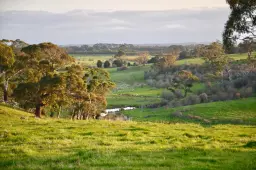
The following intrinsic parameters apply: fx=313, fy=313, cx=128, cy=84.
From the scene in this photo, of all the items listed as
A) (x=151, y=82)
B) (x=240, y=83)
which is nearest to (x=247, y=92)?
(x=240, y=83)

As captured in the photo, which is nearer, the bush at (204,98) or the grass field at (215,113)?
the grass field at (215,113)

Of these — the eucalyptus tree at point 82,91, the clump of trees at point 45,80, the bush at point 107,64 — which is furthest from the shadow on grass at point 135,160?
the bush at point 107,64

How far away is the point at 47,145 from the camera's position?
14938 millimetres

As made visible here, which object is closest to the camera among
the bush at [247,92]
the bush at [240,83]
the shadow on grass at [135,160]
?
the shadow on grass at [135,160]

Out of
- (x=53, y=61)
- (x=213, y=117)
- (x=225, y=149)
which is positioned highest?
(x=53, y=61)

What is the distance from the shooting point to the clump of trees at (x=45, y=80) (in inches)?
1436

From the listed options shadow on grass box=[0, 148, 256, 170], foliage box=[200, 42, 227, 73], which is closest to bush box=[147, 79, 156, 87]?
foliage box=[200, 42, 227, 73]

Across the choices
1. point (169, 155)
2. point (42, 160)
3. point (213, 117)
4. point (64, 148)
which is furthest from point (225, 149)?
point (213, 117)

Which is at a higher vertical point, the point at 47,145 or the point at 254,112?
the point at 47,145

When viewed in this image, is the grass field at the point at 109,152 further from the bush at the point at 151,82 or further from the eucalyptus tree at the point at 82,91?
the bush at the point at 151,82

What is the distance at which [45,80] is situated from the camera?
35.6 m

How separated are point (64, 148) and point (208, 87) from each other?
253ft

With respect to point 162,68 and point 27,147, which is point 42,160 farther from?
point 162,68

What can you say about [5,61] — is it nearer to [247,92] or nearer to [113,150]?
[113,150]
